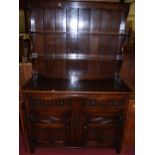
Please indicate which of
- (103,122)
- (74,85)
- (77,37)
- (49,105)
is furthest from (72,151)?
(77,37)

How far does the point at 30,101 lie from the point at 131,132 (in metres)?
1.13

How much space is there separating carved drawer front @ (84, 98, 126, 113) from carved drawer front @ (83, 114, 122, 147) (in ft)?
0.24

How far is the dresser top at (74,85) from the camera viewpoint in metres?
1.98

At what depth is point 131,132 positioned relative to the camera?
2193mm

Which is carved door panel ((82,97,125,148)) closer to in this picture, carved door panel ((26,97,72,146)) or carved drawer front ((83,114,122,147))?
carved drawer front ((83,114,122,147))

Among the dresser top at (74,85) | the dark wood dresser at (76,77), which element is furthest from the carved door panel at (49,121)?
the dresser top at (74,85)

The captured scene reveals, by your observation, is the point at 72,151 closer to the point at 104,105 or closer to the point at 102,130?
the point at 102,130

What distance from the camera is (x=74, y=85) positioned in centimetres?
209

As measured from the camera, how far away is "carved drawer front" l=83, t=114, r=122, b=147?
6.80 feet

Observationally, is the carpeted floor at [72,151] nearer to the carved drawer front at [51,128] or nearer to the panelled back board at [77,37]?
the carved drawer front at [51,128]

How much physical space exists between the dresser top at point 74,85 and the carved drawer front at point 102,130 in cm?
28

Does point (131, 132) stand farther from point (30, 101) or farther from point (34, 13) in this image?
point (34, 13)
